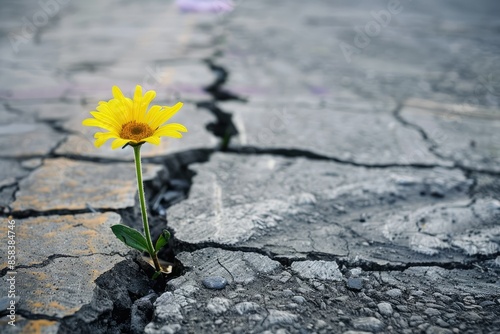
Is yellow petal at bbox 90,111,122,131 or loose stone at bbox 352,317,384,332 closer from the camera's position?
loose stone at bbox 352,317,384,332

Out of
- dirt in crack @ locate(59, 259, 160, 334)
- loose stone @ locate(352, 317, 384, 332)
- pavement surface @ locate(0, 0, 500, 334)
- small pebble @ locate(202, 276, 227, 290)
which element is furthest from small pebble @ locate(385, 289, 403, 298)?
dirt in crack @ locate(59, 259, 160, 334)

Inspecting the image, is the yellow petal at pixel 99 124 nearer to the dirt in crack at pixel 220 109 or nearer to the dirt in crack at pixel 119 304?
the dirt in crack at pixel 119 304

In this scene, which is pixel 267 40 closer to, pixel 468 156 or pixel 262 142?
pixel 262 142

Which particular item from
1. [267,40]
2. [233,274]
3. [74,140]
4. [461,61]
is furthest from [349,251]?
[267,40]

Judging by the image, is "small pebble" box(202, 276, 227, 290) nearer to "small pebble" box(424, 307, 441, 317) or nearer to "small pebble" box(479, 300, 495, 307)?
"small pebble" box(424, 307, 441, 317)

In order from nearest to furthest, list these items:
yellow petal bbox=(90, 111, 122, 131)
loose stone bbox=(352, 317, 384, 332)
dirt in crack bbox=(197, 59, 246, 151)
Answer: loose stone bbox=(352, 317, 384, 332) < yellow petal bbox=(90, 111, 122, 131) < dirt in crack bbox=(197, 59, 246, 151)

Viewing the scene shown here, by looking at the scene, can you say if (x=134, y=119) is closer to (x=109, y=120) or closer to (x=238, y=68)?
(x=109, y=120)

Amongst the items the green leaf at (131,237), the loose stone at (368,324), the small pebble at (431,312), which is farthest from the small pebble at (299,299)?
the green leaf at (131,237)
